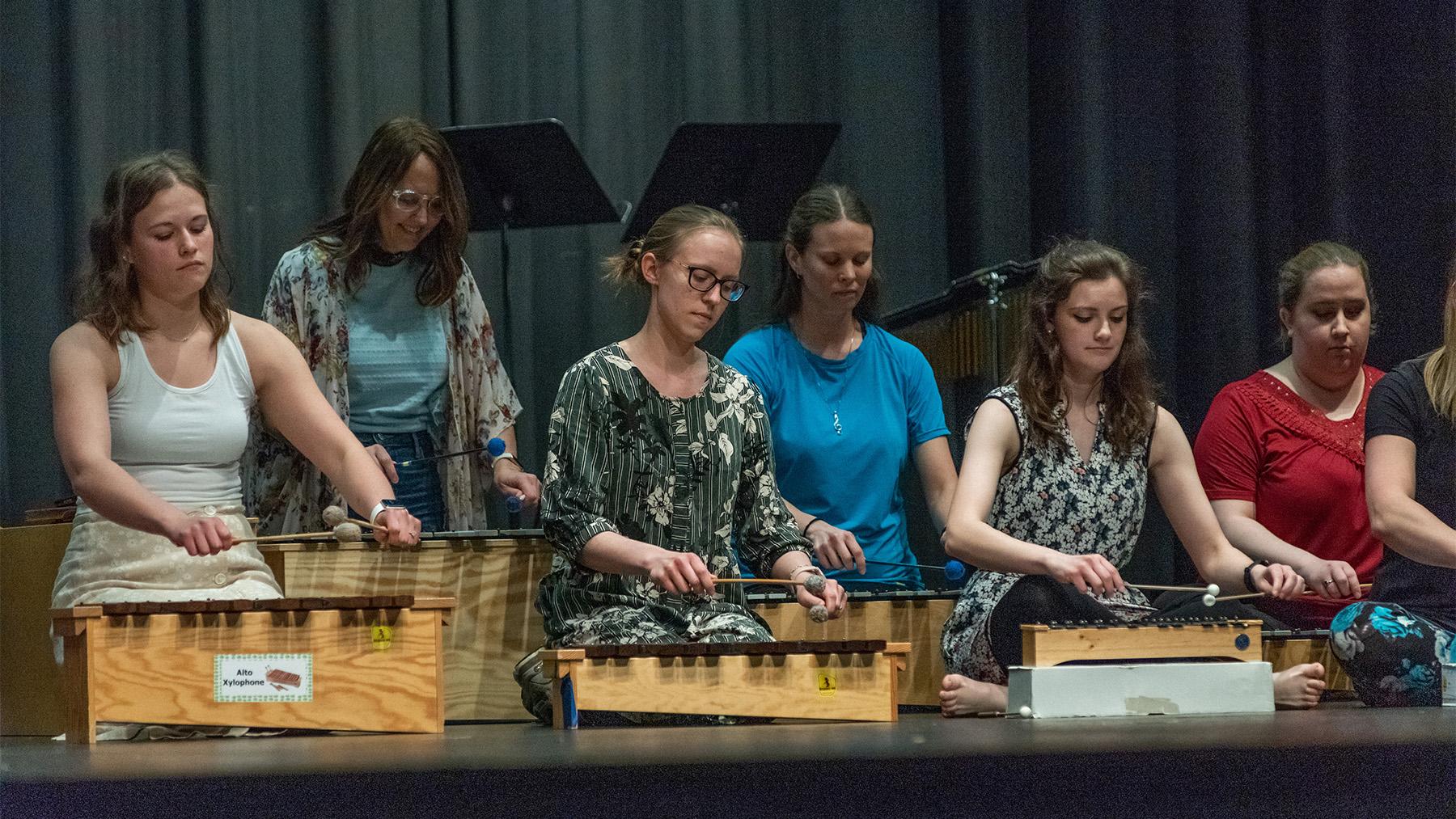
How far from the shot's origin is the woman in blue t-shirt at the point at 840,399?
392 cm

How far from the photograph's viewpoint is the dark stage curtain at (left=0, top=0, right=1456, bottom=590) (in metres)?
4.83

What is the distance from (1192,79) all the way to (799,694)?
10.5ft

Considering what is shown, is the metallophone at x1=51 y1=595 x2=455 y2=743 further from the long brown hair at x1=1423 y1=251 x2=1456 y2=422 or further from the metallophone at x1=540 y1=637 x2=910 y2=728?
the long brown hair at x1=1423 y1=251 x2=1456 y2=422

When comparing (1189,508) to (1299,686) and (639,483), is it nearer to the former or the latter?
(1299,686)

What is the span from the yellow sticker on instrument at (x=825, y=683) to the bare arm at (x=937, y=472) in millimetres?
1098

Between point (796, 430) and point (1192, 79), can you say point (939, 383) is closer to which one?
→ point (796, 430)

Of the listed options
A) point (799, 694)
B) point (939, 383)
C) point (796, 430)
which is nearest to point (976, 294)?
point (939, 383)

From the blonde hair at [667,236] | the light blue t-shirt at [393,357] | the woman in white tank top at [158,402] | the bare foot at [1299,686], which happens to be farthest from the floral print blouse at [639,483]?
the bare foot at [1299,686]

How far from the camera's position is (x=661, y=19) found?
526 centimetres

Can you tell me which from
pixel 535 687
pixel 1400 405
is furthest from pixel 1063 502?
pixel 535 687

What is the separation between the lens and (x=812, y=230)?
12.9 feet

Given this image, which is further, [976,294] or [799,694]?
[976,294]

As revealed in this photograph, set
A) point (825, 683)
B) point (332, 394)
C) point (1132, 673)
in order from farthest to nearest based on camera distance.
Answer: point (332, 394) → point (1132, 673) → point (825, 683)

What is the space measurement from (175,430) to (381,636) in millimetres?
718
